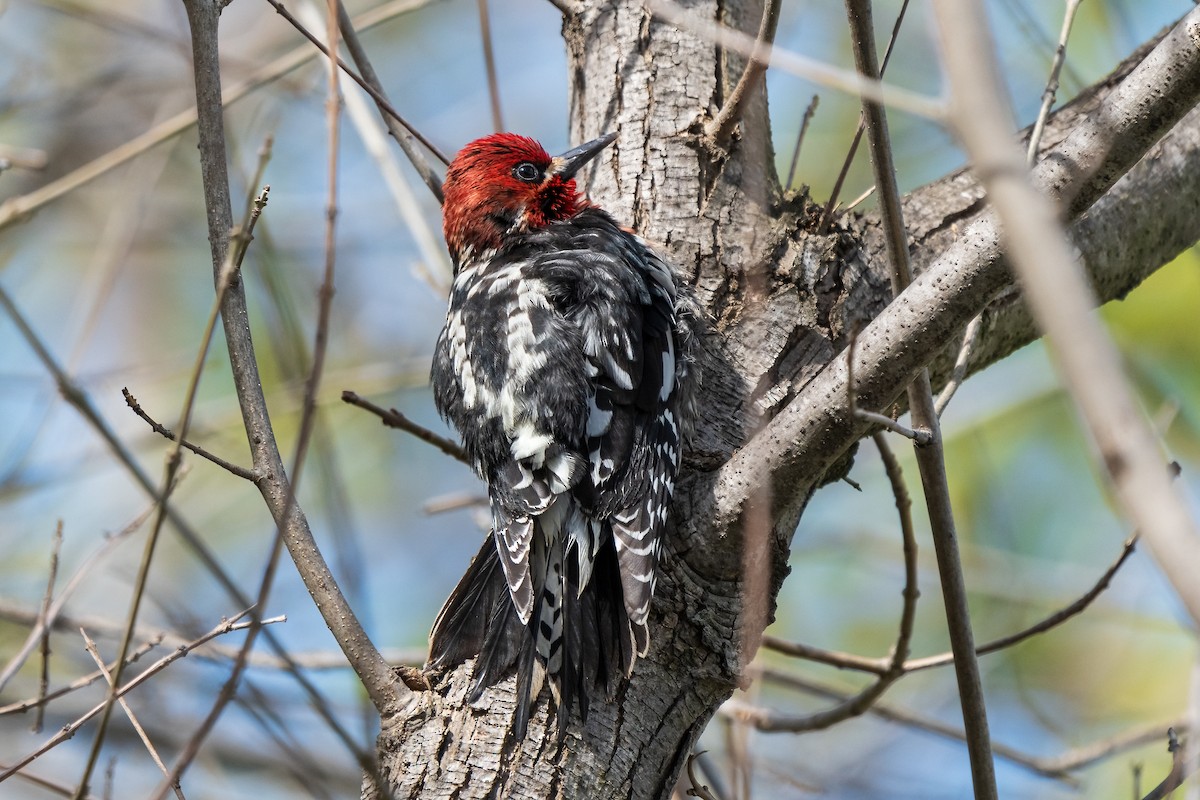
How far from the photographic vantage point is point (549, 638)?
7.86ft

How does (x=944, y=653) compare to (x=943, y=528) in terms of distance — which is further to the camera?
(x=944, y=653)

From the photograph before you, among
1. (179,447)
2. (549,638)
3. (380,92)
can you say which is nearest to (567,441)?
(549,638)

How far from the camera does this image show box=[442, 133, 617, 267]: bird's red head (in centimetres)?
371

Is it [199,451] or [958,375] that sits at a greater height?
[958,375]

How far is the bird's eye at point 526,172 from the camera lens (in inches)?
147

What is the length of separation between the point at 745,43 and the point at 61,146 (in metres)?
5.45

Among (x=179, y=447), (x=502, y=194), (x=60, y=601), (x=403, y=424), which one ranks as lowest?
(x=179, y=447)

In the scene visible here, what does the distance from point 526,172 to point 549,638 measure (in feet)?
6.29

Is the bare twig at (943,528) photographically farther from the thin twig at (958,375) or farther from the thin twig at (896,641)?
the thin twig at (896,641)

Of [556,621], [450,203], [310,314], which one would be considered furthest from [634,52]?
[310,314]

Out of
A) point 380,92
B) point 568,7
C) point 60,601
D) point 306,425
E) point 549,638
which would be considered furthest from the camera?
point 568,7

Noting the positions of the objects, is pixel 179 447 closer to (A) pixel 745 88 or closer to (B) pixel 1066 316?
(B) pixel 1066 316

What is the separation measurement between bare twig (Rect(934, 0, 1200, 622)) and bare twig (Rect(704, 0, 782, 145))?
1653mm

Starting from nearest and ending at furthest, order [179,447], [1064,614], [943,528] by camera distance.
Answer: [179,447] < [943,528] < [1064,614]
